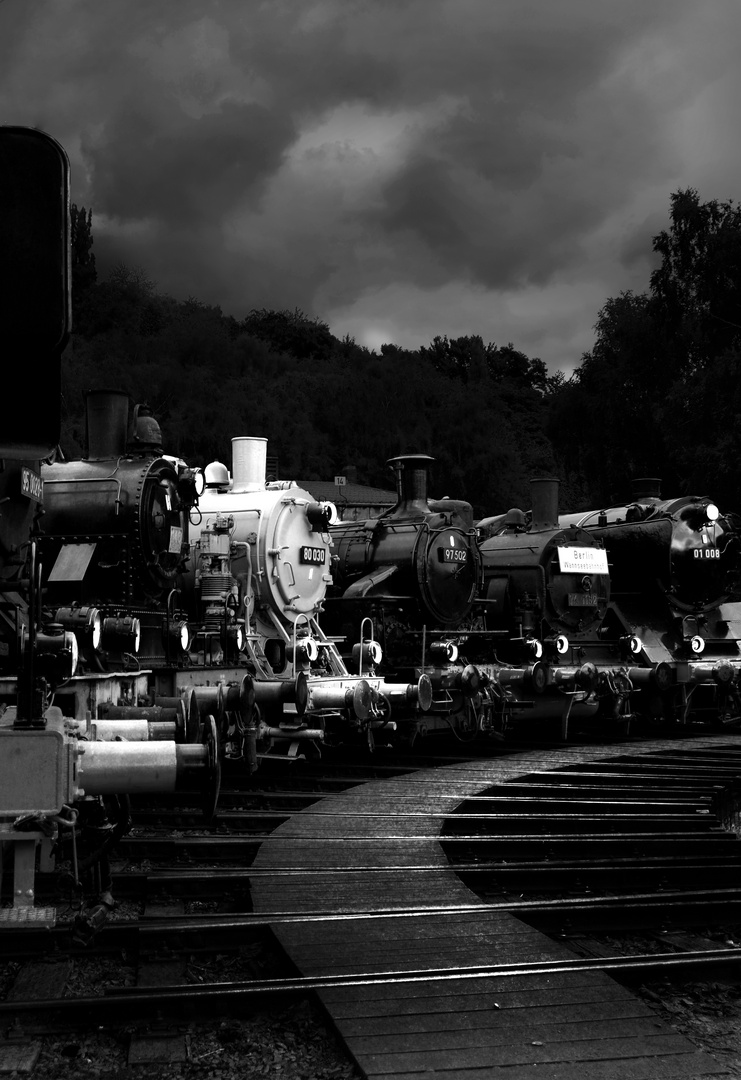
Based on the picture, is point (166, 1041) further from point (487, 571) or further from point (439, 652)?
point (487, 571)

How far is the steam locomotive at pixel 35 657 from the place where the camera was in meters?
2.63

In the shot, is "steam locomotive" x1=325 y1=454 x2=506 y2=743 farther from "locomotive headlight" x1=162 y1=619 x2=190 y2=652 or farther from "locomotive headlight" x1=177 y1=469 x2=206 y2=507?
"locomotive headlight" x1=177 y1=469 x2=206 y2=507

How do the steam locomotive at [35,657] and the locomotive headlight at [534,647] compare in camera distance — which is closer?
the steam locomotive at [35,657]

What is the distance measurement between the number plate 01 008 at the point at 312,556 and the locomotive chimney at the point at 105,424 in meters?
2.61

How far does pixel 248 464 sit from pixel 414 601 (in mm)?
2405

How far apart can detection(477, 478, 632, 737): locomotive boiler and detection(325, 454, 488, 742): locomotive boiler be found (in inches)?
26.4

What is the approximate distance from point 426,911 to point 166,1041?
5.33 ft

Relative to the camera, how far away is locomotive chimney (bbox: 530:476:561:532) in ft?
46.8

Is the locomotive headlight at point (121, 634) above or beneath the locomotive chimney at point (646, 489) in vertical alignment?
beneath

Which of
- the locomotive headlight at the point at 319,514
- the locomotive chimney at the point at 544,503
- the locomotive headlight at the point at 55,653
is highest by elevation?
the locomotive chimney at the point at 544,503

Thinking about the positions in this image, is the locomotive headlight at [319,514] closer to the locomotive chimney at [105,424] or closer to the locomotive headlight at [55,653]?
the locomotive chimney at [105,424]

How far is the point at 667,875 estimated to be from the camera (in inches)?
255

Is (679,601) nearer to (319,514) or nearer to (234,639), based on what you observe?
(319,514)

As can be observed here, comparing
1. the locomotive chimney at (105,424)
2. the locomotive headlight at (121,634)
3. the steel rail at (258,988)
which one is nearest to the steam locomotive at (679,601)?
the locomotive chimney at (105,424)
